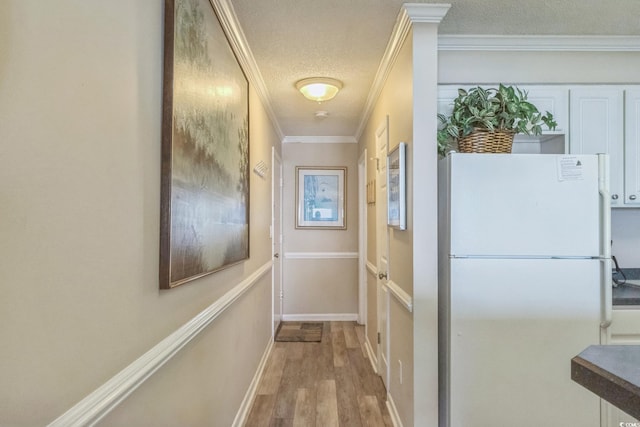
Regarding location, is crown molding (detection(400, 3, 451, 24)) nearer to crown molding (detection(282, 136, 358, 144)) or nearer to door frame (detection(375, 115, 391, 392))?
door frame (detection(375, 115, 391, 392))

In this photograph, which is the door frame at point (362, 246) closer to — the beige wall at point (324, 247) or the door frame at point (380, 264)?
the beige wall at point (324, 247)

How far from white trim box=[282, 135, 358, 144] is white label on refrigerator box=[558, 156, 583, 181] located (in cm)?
310

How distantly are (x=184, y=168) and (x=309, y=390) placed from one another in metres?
2.19

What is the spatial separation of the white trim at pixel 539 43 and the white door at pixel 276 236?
2130mm

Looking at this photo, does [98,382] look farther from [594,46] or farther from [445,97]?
[594,46]

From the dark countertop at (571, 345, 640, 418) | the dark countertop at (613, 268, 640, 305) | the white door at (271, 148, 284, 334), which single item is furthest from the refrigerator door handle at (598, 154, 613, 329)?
the white door at (271, 148, 284, 334)

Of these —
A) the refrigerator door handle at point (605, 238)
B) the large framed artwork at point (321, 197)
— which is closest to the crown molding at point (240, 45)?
the large framed artwork at point (321, 197)

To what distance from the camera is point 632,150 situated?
2.25 meters

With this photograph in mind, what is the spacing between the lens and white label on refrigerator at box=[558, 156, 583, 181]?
174 centimetres

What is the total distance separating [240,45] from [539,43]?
72.1 inches

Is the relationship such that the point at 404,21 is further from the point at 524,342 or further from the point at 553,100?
the point at 524,342

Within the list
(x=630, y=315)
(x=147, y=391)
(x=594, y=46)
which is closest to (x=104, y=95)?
(x=147, y=391)

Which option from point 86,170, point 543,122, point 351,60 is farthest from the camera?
point 351,60

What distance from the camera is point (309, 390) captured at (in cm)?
276
